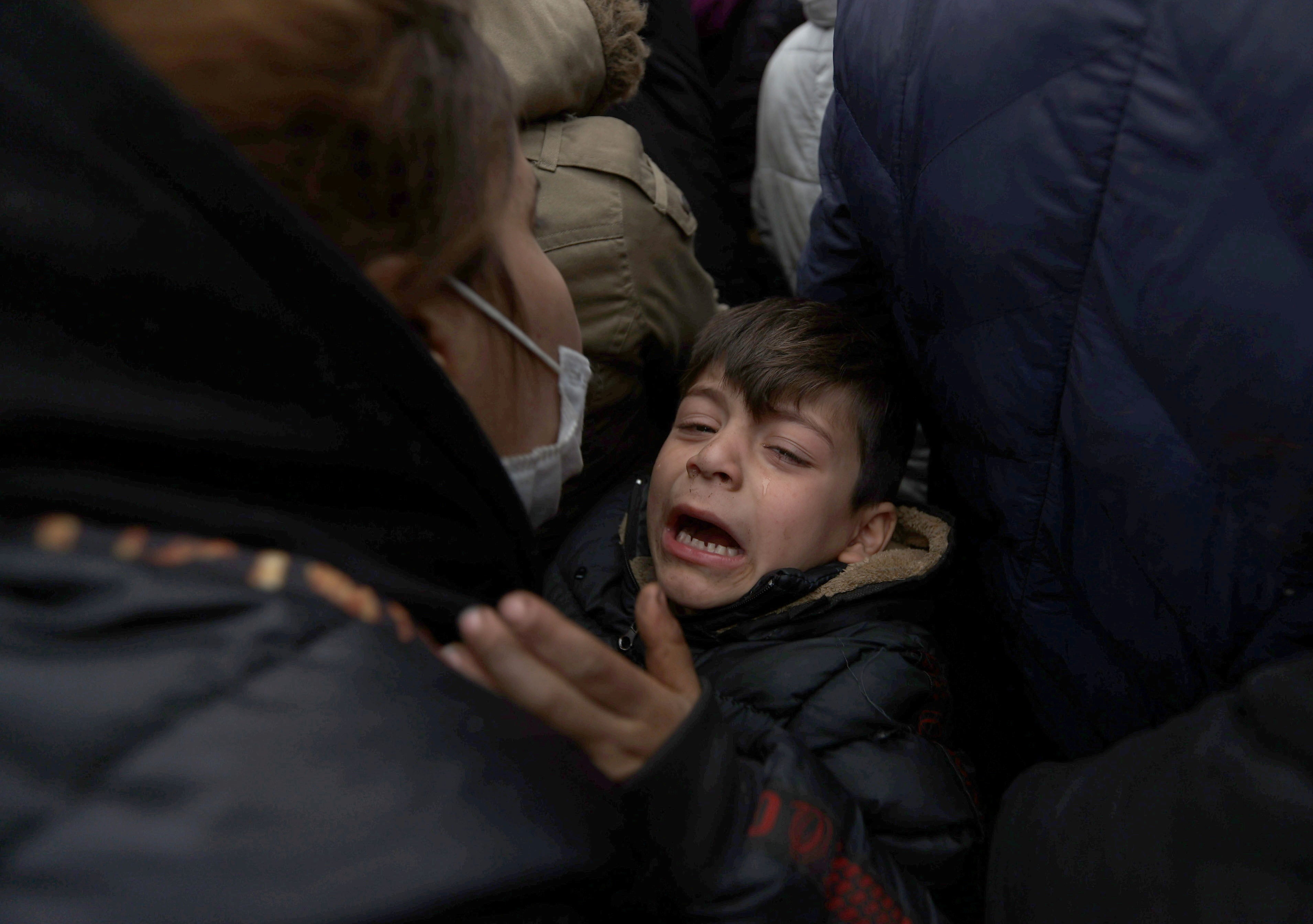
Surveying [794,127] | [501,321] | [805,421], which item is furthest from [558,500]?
[794,127]

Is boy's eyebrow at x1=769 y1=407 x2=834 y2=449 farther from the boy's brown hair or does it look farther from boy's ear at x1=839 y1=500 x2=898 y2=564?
boy's ear at x1=839 y1=500 x2=898 y2=564

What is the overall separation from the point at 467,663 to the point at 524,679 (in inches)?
2.4

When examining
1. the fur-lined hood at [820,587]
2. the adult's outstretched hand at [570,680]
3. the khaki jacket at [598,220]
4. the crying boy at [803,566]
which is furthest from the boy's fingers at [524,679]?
the khaki jacket at [598,220]

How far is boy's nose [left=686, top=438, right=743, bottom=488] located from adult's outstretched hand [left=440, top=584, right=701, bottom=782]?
0.71 metres

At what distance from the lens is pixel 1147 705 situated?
48.9 inches

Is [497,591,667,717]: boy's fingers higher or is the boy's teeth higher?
[497,591,667,717]: boy's fingers

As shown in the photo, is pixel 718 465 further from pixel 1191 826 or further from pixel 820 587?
pixel 1191 826

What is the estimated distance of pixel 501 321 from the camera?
0.97 metres

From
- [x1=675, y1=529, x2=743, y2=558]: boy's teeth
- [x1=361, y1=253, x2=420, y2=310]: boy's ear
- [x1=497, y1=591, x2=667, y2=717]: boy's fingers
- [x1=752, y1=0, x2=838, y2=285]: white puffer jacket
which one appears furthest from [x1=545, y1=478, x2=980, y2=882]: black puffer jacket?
[x1=752, y1=0, x2=838, y2=285]: white puffer jacket

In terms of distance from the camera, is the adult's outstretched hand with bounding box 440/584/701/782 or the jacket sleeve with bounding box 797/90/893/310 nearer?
the adult's outstretched hand with bounding box 440/584/701/782

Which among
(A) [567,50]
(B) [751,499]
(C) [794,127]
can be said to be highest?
(A) [567,50]

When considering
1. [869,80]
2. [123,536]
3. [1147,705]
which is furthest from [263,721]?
[869,80]

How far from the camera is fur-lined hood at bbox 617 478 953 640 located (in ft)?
5.07

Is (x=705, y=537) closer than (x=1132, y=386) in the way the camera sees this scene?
No
